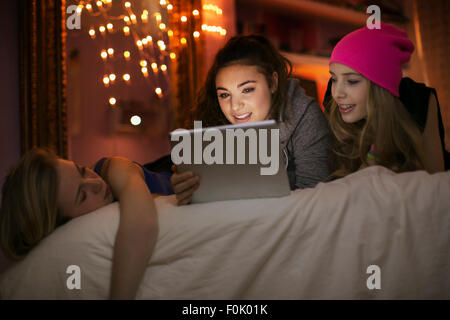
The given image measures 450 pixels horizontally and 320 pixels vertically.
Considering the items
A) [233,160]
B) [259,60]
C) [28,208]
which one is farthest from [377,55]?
[28,208]

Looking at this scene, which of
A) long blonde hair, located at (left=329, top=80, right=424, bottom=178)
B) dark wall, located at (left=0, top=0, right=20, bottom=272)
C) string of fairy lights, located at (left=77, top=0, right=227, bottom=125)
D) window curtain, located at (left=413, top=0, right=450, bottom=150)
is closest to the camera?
long blonde hair, located at (left=329, top=80, right=424, bottom=178)

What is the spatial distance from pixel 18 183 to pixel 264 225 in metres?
0.58

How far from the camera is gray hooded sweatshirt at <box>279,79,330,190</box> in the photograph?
1.27 m

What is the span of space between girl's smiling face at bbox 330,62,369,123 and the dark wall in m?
1.65

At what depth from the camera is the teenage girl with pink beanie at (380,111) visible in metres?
1.15

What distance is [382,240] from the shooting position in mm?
809

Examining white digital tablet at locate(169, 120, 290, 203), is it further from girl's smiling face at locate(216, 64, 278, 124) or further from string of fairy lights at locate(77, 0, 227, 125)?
string of fairy lights at locate(77, 0, 227, 125)

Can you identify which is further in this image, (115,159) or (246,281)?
(115,159)

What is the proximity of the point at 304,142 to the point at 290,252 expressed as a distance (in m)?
0.57

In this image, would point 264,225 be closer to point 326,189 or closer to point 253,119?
point 326,189

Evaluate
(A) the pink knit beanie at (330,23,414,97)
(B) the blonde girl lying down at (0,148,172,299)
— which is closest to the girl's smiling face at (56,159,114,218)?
(B) the blonde girl lying down at (0,148,172,299)

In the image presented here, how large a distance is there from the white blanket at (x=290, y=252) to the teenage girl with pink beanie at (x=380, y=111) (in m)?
0.31

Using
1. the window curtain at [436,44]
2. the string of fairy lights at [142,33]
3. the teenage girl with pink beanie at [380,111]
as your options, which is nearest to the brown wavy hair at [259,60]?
the teenage girl with pink beanie at [380,111]

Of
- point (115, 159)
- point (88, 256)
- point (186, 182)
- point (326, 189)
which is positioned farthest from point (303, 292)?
point (115, 159)
